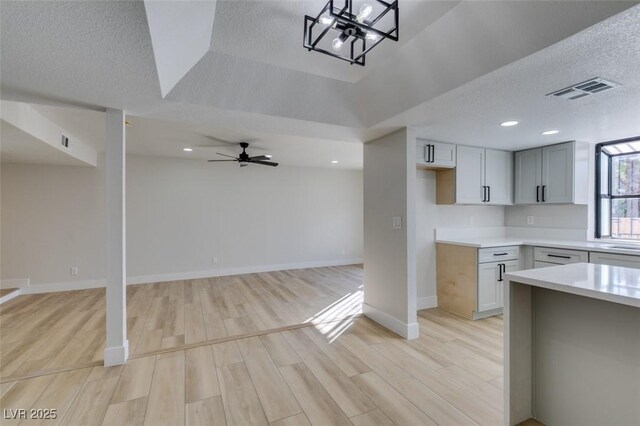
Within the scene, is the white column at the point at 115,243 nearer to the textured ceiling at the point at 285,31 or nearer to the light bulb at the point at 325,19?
the textured ceiling at the point at 285,31

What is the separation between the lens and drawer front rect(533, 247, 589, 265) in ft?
10.0

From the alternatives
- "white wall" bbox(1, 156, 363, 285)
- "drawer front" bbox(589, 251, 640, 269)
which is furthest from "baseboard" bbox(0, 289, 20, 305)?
"drawer front" bbox(589, 251, 640, 269)

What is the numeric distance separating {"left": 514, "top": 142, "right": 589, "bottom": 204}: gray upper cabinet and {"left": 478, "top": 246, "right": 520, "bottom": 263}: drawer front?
0.86m

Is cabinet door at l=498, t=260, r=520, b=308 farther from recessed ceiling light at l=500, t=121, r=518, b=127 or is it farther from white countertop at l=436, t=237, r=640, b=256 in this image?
recessed ceiling light at l=500, t=121, r=518, b=127

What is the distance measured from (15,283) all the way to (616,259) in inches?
322

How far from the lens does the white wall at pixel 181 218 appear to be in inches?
181

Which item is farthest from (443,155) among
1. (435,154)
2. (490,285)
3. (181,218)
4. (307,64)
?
(181,218)

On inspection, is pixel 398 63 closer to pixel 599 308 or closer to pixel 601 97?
pixel 601 97

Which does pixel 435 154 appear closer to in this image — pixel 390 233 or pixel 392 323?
pixel 390 233

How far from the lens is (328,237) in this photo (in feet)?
23.0

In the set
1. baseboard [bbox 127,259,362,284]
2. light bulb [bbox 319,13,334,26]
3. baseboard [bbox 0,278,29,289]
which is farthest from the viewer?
baseboard [bbox 127,259,362,284]

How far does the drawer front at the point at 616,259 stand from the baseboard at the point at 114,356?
4.74 meters

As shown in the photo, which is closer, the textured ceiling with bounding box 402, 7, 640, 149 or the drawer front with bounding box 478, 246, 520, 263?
the textured ceiling with bounding box 402, 7, 640, 149

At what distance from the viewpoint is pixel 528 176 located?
394 centimetres
